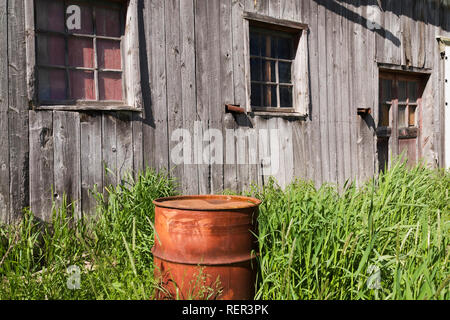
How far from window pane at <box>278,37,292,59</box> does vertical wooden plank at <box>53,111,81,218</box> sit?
2.72 m

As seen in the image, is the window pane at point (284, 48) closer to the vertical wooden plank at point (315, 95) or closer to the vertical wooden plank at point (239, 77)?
the vertical wooden plank at point (315, 95)

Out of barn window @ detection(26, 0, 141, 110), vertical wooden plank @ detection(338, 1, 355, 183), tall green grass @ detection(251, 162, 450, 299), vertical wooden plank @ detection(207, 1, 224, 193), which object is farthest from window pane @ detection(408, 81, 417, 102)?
barn window @ detection(26, 0, 141, 110)

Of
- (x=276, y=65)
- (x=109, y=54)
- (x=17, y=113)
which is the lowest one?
(x=17, y=113)

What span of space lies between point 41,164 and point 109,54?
122cm

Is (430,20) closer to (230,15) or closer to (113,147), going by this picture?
(230,15)

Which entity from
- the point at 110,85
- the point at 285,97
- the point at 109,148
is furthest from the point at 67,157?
the point at 285,97

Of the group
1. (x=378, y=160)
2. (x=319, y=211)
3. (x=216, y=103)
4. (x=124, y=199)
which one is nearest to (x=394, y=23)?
(x=378, y=160)

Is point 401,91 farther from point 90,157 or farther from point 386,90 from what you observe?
point 90,157

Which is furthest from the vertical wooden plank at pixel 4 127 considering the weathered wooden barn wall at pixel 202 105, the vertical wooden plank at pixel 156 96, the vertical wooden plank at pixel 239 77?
the vertical wooden plank at pixel 239 77

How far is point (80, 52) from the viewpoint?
3695 mm

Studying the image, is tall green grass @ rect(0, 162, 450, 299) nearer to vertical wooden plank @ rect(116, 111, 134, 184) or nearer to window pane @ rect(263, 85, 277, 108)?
vertical wooden plank @ rect(116, 111, 134, 184)

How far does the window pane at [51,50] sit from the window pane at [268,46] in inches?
92.8

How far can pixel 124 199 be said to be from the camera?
3580 millimetres

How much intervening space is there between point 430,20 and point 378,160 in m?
2.72
